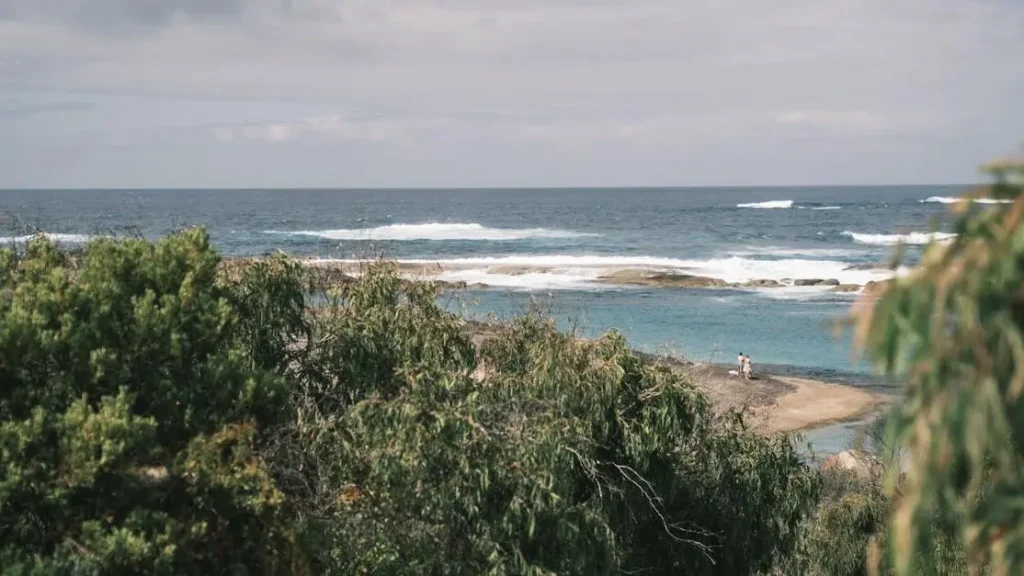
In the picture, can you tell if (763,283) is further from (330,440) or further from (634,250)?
(330,440)

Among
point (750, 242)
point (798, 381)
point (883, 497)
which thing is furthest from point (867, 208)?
point (883, 497)

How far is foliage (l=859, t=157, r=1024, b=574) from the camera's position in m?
3.98

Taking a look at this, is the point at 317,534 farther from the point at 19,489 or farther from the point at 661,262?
the point at 661,262

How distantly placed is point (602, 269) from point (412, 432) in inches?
2207

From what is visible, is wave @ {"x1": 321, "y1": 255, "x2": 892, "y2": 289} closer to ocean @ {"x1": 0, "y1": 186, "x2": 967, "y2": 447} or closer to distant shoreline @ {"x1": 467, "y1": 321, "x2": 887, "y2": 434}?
ocean @ {"x1": 0, "y1": 186, "x2": 967, "y2": 447}

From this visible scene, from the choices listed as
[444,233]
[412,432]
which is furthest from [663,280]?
[412,432]

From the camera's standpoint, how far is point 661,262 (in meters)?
71.9

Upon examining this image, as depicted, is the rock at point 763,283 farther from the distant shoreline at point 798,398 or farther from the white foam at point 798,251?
the distant shoreline at point 798,398

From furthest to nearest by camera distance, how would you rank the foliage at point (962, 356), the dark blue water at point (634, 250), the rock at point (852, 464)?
the dark blue water at point (634, 250)
the rock at point (852, 464)
the foliage at point (962, 356)

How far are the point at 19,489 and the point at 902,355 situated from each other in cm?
690

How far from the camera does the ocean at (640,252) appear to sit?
34456mm

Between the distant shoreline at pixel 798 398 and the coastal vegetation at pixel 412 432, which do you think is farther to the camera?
the distant shoreline at pixel 798 398

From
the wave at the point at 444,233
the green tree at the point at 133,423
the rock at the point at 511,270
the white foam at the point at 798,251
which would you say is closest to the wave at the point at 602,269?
the rock at the point at 511,270

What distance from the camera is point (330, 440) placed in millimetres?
11352
